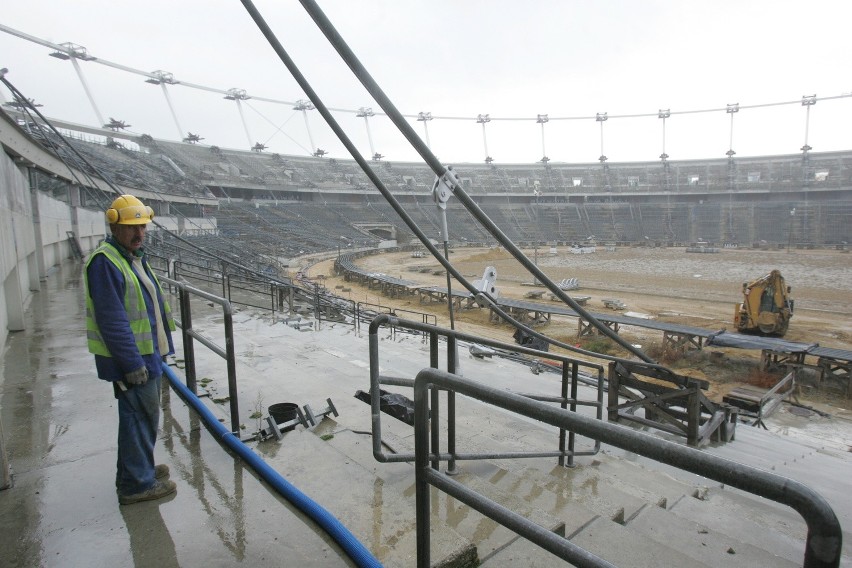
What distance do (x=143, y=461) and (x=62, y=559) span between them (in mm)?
499

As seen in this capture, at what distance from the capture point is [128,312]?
7.76ft

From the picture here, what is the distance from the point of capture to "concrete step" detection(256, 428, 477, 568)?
196 cm

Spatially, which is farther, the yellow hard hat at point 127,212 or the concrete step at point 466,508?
the yellow hard hat at point 127,212

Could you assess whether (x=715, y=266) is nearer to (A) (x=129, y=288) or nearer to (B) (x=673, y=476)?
(B) (x=673, y=476)

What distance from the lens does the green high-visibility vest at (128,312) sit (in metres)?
2.26

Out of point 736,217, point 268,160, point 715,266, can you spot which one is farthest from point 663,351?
point 268,160

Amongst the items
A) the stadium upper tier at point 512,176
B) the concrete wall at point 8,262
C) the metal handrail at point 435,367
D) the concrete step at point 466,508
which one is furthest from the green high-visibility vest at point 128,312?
the stadium upper tier at point 512,176

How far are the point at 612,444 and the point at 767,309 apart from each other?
1630 cm

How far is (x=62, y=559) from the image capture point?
1.99 meters

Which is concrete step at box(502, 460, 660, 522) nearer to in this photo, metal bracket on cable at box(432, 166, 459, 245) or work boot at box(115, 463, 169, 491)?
metal bracket on cable at box(432, 166, 459, 245)

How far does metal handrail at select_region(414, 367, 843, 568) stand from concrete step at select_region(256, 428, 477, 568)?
349 millimetres

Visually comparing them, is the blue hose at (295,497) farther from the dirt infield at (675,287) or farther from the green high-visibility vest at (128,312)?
the dirt infield at (675,287)

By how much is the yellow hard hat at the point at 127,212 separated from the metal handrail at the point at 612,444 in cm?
186

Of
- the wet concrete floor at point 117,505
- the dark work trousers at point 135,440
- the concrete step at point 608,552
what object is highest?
the dark work trousers at point 135,440
